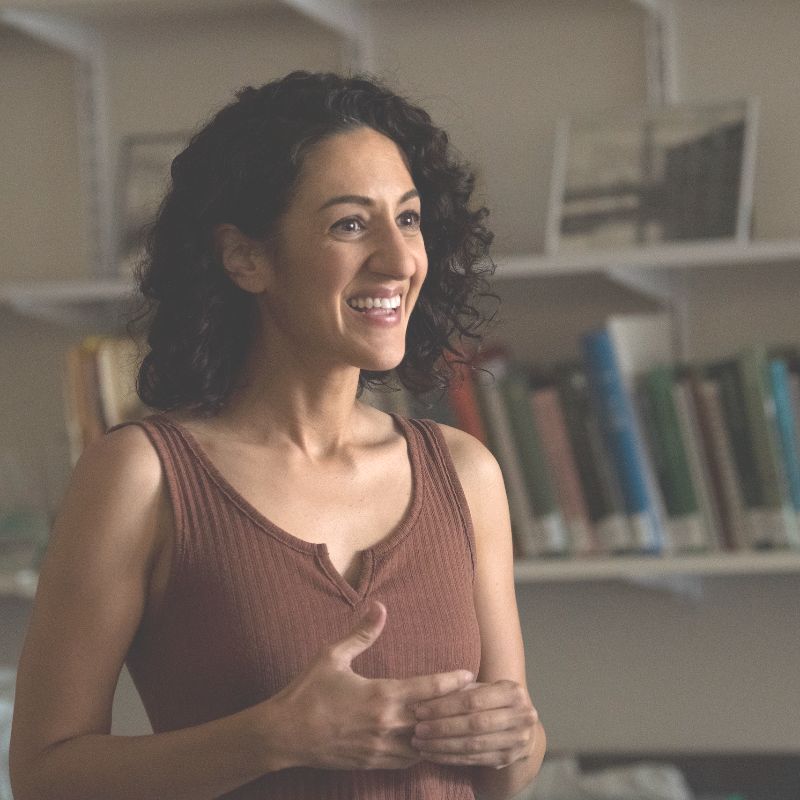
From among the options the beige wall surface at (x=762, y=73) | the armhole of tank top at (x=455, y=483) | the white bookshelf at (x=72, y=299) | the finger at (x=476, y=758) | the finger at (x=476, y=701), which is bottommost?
the finger at (x=476, y=758)

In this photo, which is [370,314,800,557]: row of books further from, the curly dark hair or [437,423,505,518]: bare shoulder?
the curly dark hair

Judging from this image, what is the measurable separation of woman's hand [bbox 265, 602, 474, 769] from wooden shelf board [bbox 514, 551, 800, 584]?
970mm

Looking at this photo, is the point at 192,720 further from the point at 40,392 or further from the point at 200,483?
the point at 40,392

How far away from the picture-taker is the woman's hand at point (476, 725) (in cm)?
118

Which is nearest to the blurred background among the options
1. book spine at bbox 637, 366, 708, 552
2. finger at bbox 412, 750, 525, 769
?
book spine at bbox 637, 366, 708, 552

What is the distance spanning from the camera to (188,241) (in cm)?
135

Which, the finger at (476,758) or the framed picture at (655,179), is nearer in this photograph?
the finger at (476,758)

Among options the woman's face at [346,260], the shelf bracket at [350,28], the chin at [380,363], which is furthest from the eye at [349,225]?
the shelf bracket at [350,28]

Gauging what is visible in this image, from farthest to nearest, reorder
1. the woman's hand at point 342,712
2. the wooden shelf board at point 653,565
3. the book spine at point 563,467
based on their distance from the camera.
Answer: the book spine at point 563,467, the wooden shelf board at point 653,565, the woman's hand at point 342,712

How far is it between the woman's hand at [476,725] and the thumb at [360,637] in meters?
0.07

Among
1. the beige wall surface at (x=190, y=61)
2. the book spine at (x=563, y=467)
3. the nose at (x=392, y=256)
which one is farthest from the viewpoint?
the beige wall surface at (x=190, y=61)

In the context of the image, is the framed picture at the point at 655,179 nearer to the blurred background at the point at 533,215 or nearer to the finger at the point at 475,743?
the blurred background at the point at 533,215

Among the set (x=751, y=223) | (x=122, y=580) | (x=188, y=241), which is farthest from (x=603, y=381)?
(x=122, y=580)

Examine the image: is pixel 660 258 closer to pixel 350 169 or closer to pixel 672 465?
pixel 672 465
